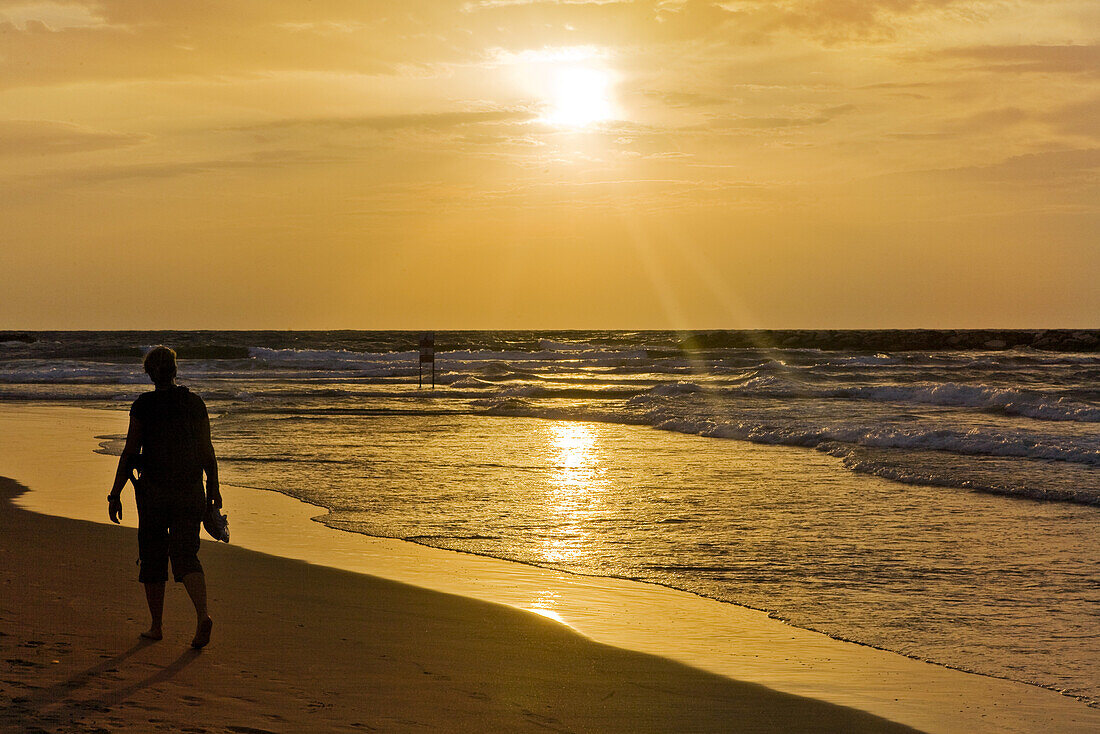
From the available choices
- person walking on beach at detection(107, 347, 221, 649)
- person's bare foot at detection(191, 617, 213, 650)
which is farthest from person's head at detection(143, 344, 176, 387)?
person's bare foot at detection(191, 617, 213, 650)

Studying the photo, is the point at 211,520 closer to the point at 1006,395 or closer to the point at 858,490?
the point at 858,490

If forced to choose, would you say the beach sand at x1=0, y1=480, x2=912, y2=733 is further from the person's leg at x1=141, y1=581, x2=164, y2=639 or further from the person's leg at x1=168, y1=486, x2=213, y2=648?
the person's leg at x1=168, y1=486, x2=213, y2=648

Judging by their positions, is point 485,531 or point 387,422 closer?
point 485,531

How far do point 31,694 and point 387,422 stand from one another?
1931 cm

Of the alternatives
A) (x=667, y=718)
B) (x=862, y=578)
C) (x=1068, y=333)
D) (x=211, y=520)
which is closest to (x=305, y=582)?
(x=211, y=520)

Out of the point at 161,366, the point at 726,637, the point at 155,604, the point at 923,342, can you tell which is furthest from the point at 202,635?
the point at 923,342

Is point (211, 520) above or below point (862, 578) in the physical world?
above

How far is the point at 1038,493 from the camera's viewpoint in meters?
11.9

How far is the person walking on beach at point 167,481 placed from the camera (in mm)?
5562

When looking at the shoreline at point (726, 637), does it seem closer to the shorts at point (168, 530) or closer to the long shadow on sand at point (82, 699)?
the shorts at point (168, 530)

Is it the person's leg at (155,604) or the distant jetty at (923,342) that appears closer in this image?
the person's leg at (155,604)

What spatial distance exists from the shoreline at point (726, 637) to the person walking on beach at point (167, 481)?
7.53ft

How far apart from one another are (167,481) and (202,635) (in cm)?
87

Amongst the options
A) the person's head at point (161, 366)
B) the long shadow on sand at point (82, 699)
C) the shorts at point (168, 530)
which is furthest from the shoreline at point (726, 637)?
the person's head at point (161, 366)
